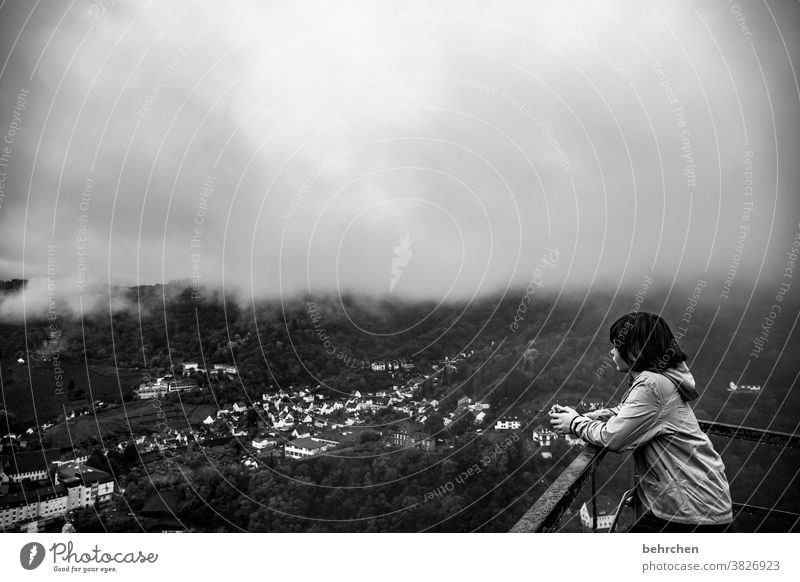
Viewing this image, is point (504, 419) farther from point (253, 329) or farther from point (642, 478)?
point (642, 478)

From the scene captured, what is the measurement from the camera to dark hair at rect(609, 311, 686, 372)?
5.92ft

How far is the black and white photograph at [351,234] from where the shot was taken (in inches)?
187

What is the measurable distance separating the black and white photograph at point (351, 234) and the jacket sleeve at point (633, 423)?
347 cm

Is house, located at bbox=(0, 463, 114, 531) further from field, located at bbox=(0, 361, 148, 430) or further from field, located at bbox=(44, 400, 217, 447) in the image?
field, located at bbox=(0, 361, 148, 430)

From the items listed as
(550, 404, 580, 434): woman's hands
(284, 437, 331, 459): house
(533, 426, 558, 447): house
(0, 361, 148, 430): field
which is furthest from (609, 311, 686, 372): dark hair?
(533, 426, 558, 447): house

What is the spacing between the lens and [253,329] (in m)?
6.36

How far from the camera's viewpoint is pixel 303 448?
637 centimetres

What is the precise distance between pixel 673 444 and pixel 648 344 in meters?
0.41

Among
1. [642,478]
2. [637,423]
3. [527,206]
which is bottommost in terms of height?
[642,478]

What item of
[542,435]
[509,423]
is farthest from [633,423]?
[542,435]

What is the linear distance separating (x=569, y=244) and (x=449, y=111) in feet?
8.81

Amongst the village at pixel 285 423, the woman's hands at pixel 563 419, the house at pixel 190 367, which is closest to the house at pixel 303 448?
the village at pixel 285 423

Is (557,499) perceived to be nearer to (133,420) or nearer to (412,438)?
(412,438)
